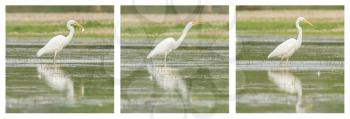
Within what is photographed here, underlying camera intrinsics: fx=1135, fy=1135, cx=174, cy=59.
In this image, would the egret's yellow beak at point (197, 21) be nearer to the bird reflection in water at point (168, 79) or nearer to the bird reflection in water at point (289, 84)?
the bird reflection in water at point (168, 79)

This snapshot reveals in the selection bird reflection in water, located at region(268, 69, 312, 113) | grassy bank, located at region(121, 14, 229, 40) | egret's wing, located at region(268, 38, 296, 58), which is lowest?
bird reflection in water, located at region(268, 69, 312, 113)

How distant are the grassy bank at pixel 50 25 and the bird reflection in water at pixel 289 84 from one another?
22.5 ft

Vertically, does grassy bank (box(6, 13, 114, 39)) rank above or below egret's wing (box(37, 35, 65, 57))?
above

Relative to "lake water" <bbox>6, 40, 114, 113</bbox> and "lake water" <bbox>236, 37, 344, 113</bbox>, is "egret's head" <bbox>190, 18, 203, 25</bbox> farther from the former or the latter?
"lake water" <bbox>6, 40, 114, 113</bbox>

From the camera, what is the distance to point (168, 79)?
14508 mm

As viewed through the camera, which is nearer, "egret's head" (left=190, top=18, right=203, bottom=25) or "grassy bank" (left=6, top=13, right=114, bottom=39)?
"egret's head" (left=190, top=18, right=203, bottom=25)

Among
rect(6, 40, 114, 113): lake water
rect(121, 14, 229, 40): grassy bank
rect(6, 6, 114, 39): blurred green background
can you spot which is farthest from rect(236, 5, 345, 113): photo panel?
rect(6, 6, 114, 39): blurred green background

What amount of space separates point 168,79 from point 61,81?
1.37 m

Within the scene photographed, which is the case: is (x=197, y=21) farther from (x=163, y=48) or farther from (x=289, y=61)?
(x=289, y=61)

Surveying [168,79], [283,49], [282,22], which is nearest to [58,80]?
[168,79]

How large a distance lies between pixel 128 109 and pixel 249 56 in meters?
7.18

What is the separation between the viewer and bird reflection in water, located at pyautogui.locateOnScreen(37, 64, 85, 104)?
12781 millimetres

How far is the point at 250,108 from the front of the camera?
1162 centimetres
